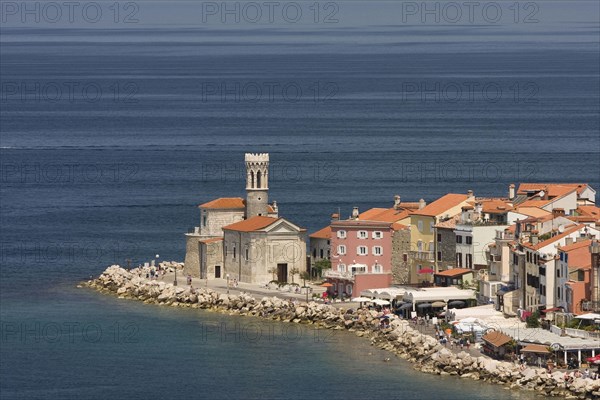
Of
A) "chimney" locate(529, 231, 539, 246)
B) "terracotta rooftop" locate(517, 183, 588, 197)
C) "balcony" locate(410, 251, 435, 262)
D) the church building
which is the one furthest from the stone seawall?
"terracotta rooftop" locate(517, 183, 588, 197)

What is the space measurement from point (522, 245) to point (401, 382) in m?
9.08

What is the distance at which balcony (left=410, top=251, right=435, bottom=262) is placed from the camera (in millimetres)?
74375

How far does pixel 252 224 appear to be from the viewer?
77.9 metres

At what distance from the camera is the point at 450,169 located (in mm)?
123875

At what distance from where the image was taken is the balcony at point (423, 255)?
74375 mm

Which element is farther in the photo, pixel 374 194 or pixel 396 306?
pixel 374 194

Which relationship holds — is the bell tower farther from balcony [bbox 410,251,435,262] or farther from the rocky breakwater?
the rocky breakwater

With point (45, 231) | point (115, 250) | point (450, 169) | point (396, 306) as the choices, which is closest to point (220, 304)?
point (396, 306)

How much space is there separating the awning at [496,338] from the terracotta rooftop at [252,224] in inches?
619

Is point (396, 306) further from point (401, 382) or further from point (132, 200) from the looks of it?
point (132, 200)

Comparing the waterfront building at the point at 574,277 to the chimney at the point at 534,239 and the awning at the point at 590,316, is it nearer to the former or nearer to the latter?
the awning at the point at 590,316

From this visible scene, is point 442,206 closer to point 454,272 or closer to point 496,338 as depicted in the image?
point 454,272

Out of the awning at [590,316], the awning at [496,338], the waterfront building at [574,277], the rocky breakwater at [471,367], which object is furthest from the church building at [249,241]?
the awning at [590,316]

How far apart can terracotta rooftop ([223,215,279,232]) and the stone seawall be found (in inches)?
121
